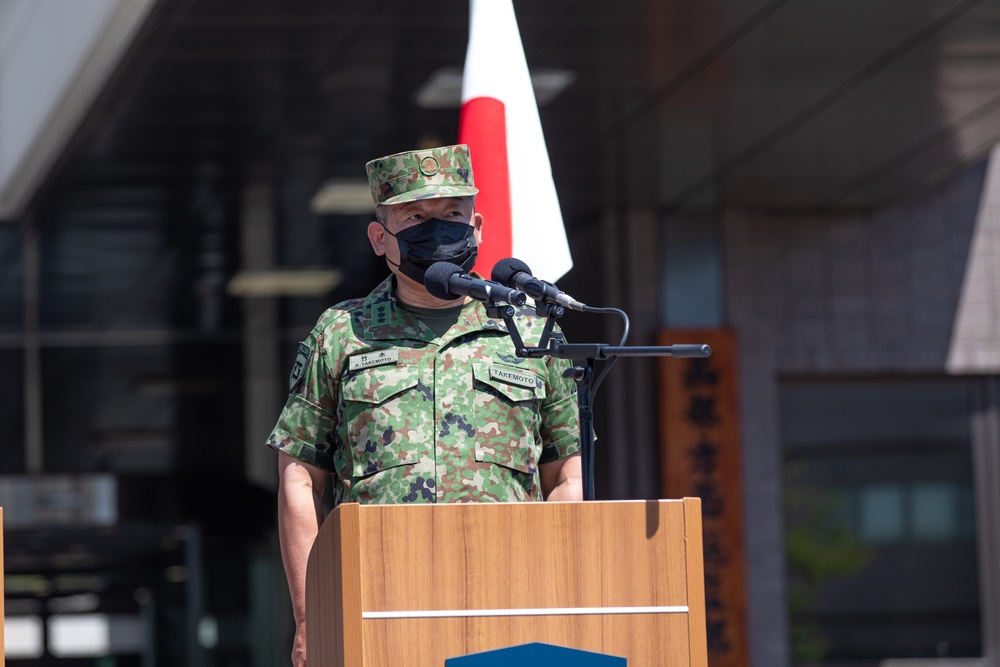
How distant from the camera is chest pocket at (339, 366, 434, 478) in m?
2.90

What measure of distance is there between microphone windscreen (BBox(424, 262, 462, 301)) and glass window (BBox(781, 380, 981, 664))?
641 cm

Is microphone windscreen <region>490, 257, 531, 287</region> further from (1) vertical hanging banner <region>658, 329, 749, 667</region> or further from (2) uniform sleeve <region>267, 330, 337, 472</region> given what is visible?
(1) vertical hanging banner <region>658, 329, 749, 667</region>

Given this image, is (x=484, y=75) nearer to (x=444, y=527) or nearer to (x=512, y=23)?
(x=512, y=23)

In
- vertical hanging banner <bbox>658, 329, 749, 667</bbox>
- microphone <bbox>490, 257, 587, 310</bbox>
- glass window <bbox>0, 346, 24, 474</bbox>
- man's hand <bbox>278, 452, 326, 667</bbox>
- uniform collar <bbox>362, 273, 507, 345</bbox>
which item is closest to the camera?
microphone <bbox>490, 257, 587, 310</bbox>

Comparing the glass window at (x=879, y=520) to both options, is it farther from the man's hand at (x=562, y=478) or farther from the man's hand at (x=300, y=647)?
the man's hand at (x=300, y=647)

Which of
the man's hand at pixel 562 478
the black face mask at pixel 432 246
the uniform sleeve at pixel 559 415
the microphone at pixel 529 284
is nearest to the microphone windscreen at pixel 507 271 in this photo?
the microphone at pixel 529 284

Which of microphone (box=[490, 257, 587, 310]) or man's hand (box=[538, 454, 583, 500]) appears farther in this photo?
man's hand (box=[538, 454, 583, 500])

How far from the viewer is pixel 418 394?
2922 mm

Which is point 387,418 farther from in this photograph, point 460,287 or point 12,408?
point 12,408

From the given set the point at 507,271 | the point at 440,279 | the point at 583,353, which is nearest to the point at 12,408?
the point at 440,279

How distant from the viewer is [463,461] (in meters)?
2.89

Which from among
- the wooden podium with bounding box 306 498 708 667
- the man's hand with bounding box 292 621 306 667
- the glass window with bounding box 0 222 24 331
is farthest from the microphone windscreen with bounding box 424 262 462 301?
the glass window with bounding box 0 222 24 331

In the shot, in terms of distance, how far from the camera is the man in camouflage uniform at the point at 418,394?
2.90 m

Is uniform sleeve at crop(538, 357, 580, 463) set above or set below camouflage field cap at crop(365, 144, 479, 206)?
below
